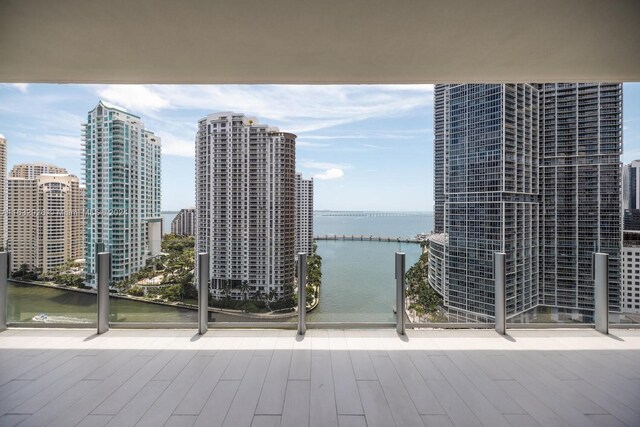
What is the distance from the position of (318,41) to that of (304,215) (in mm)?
3043

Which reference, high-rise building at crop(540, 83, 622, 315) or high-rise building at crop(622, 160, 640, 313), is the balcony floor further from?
high-rise building at crop(540, 83, 622, 315)

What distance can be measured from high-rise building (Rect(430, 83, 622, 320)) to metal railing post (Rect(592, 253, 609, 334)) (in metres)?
0.06

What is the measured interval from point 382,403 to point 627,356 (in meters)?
2.62

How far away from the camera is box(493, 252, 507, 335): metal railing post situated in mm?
3474

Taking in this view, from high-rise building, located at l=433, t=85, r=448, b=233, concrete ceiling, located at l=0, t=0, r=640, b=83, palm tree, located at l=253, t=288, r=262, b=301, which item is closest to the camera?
concrete ceiling, located at l=0, t=0, r=640, b=83

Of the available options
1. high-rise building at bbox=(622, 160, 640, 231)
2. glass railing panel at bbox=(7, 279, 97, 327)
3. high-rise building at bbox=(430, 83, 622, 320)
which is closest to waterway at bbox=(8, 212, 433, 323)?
glass railing panel at bbox=(7, 279, 97, 327)

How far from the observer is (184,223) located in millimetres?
4539

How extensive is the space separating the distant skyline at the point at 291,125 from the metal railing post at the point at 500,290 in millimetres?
2356

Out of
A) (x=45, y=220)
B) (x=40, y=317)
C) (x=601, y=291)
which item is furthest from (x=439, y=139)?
(x=40, y=317)

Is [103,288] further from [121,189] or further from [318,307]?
[318,307]

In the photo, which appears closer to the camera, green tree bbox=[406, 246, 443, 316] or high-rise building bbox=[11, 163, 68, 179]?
green tree bbox=[406, 246, 443, 316]

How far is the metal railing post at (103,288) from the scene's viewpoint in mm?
3492

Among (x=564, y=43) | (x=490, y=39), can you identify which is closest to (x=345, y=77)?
(x=490, y=39)

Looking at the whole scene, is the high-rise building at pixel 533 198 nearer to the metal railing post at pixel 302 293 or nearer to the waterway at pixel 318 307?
the waterway at pixel 318 307
